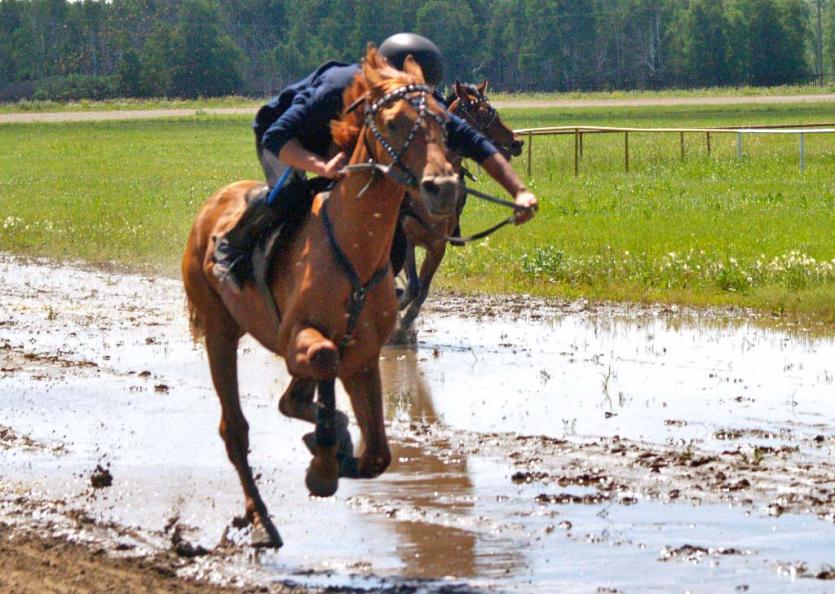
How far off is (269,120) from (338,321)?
1.43m

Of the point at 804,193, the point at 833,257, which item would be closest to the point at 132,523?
the point at 833,257

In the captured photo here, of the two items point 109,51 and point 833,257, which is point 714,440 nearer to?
point 833,257

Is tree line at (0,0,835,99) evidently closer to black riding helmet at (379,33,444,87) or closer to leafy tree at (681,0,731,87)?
leafy tree at (681,0,731,87)

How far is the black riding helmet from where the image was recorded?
797cm

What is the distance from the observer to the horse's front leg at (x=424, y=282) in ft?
43.2

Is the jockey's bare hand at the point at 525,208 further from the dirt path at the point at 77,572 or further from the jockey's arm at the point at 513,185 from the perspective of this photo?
the dirt path at the point at 77,572

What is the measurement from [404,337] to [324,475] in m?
6.55

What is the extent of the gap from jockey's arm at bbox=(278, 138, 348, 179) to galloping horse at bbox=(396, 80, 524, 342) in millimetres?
4261

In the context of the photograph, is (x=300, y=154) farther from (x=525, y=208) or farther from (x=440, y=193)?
(x=440, y=193)

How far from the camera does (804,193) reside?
25.1m

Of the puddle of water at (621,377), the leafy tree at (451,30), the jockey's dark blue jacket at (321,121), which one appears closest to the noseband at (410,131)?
the jockey's dark blue jacket at (321,121)

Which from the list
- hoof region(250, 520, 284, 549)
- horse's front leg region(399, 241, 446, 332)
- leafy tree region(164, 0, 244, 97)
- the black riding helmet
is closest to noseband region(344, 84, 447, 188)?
the black riding helmet

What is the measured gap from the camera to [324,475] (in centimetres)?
672

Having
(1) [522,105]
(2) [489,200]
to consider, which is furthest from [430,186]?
(1) [522,105]
